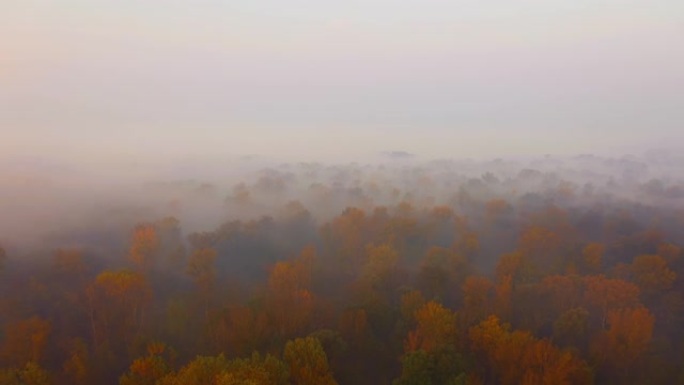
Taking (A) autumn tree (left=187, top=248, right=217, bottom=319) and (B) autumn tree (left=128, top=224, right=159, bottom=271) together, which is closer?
(A) autumn tree (left=187, top=248, right=217, bottom=319)

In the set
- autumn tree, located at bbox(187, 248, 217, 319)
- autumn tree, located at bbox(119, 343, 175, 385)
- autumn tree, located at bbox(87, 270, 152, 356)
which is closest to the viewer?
autumn tree, located at bbox(119, 343, 175, 385)

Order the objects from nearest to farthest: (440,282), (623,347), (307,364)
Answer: (307,364), (623,347), (440,282)

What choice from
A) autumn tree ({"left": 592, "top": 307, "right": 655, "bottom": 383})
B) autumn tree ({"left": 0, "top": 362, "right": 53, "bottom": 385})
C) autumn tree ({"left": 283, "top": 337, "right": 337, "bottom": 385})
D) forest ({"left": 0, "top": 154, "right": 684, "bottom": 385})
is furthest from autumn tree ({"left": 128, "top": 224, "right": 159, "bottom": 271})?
autumn tree ({"left": 592, "top": 307, "right": 655, "bottom": 383})

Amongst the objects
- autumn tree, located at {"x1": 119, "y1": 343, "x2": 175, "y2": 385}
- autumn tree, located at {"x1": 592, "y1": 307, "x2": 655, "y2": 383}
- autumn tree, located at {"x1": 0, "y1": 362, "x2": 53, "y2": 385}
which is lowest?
autumn tree, located at {"x1": 592, "y1": 307, "x2": 655, "y2": 383}

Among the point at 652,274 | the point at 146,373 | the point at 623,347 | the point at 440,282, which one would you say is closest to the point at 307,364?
the point at 146,373

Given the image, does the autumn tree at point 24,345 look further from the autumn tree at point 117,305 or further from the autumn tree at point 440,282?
the autumn tree at point 440,282

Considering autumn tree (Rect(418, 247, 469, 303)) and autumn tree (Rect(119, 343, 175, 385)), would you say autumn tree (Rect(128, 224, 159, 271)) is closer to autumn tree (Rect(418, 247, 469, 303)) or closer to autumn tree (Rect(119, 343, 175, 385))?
autumn tree (Rect(418, 247, 469, 303))

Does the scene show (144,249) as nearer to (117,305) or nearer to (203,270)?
(203,270)

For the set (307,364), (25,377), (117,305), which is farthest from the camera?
(117,305)

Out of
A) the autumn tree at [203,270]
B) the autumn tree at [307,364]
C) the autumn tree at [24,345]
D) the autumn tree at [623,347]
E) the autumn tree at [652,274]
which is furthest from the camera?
the autumn tree at [203,270]

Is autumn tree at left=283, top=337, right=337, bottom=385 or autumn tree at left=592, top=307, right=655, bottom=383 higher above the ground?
autumn tree at left=283, top=337, right=337, bottom=385

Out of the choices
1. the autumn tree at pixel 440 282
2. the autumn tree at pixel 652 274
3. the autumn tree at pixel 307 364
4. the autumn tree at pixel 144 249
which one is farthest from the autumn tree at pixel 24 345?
the autumn tree at pixel 652 274

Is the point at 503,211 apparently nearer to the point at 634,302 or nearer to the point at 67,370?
the point at 634,302
